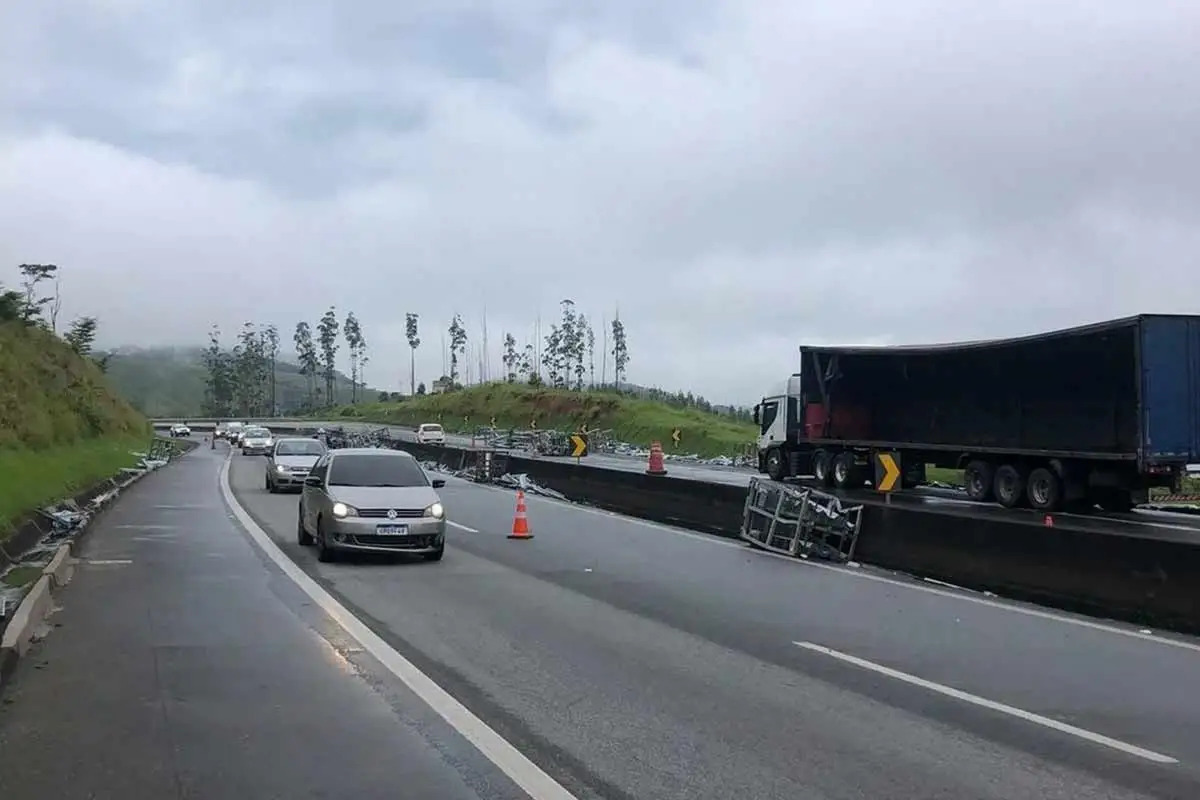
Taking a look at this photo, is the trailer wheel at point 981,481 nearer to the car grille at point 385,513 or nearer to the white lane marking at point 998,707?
the car grille at point 385,513

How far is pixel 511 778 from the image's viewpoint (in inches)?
259

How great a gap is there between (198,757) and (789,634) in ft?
19.0

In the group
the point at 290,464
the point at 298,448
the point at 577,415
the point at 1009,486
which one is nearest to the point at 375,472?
the point at 1009,486

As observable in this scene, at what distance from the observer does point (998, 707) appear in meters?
8.38

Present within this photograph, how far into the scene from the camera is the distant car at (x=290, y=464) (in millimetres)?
31484

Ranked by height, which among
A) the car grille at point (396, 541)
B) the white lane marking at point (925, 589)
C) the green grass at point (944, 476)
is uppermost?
the car grille at point (396, 541)

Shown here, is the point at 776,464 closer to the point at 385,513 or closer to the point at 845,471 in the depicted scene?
the point at 845,471

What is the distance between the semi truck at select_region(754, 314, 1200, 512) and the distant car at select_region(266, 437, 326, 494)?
1330 cm

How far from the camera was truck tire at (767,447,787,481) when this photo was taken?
1443 inches

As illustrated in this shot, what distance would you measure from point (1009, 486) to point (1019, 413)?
1.57m

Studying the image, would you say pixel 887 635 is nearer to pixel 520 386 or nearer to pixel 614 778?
pixel 614 778

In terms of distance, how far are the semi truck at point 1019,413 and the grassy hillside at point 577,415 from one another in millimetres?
32334

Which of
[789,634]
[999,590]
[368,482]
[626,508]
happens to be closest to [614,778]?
[789,634]

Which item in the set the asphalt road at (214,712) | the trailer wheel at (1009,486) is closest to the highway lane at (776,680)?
the asphalt road at (214,712)
